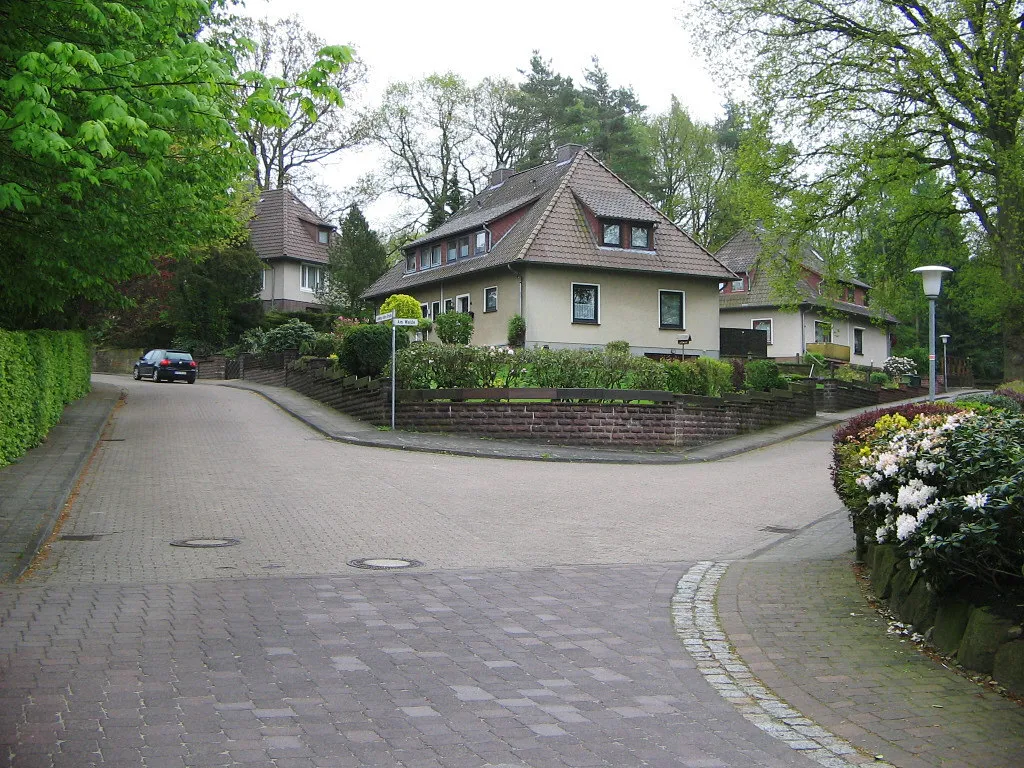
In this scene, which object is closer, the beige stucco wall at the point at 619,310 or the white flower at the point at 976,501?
the white flower at the point at 976,501

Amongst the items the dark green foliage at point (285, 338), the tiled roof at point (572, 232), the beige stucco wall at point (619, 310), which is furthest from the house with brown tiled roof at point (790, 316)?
the dark green foliage at point (285, 338)

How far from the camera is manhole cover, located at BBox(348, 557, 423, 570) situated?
927 centimetres

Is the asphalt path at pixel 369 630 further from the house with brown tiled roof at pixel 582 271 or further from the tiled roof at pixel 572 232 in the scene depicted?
the tiled roof at pixel 572 232

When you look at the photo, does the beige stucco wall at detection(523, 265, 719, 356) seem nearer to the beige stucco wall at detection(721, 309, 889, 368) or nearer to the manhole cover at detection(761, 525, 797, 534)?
the beige stucco wall at detection(721, 309, 889, 368)

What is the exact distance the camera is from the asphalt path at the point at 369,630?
4.80 m

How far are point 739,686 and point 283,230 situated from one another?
176 ft

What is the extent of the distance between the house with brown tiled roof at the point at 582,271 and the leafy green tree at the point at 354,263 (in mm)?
5532

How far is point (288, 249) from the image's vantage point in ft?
184

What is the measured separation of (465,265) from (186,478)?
90.4 feet

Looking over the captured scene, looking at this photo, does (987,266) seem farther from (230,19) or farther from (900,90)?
(230,19)

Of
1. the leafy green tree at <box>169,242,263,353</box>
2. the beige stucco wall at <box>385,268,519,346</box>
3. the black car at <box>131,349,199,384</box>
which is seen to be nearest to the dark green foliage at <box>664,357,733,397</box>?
the beige stucco wall at <box>385,268,519,346</box>

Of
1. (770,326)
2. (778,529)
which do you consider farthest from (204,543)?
(770,326)

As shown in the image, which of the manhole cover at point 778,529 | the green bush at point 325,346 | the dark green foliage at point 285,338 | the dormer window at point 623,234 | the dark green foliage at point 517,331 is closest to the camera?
the manhole cover at point 778,529

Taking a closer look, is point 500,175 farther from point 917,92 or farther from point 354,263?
point 917,92
